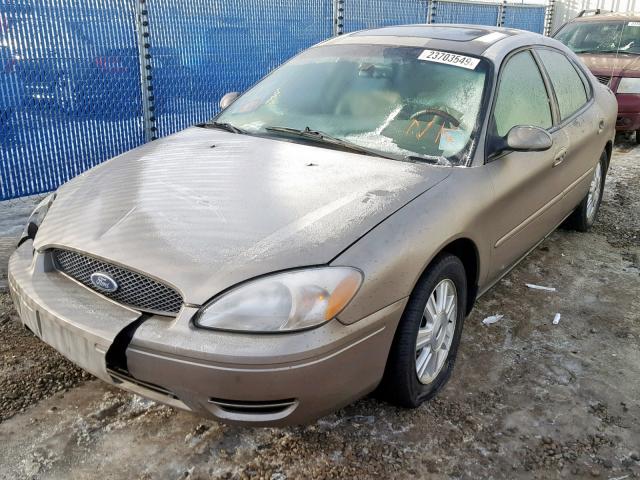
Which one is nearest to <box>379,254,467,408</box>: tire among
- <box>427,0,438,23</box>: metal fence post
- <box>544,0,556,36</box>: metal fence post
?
<box>427,0,438,23</box>: metal fence post

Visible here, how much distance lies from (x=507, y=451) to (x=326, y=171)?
56.9 inches

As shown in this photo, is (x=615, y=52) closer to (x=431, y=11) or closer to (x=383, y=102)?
(x=431, y=11)

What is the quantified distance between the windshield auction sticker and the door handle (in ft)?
2.85

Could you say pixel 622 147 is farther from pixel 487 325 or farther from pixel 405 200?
pixel 405 200

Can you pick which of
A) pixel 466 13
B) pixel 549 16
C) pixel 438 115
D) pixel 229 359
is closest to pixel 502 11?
pixel 466 13

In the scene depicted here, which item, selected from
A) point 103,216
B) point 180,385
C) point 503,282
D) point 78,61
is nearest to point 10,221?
point 78,61

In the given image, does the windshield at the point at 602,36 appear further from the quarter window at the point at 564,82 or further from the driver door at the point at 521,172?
the driver door at the point at 521,172

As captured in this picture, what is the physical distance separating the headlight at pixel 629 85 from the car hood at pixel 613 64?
9cm

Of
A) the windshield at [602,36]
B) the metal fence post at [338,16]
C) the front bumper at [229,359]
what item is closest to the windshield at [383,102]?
the front bumper at [229,359]

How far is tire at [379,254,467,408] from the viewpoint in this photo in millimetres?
2402

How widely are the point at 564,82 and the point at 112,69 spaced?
13.5 ft

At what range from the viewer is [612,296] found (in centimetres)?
398

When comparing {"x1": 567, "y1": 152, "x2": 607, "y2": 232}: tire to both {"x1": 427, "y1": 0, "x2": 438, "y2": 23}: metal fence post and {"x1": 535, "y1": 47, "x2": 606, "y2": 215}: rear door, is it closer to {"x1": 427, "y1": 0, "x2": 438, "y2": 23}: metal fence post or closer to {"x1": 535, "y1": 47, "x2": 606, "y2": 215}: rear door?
{"x1": 535, "y1": 47, "x2": 606, "y2": 215}: rear door

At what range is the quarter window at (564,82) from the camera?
12.9 feet
